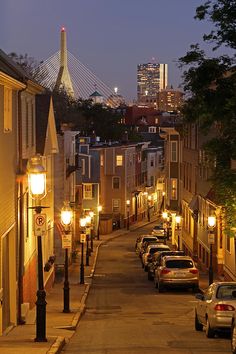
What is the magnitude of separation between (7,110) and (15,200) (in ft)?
9.04

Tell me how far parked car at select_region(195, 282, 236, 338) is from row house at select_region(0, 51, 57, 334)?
518 centimetres

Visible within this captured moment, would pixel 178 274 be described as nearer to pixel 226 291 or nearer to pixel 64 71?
pixel 226 291

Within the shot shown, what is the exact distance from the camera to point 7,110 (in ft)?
70.0

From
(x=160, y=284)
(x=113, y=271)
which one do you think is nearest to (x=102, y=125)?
(x=113, y=271)

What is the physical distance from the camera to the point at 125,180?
345ft

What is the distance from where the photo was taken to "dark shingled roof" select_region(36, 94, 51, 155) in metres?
32.2

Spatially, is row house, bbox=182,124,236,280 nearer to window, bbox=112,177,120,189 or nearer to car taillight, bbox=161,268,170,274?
car taillight, bbox=161,268,170,274

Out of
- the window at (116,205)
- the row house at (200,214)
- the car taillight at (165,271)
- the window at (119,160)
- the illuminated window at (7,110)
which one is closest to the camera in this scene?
the illuminated window at (7,110)

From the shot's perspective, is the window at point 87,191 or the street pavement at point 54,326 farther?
the window at point 87,191

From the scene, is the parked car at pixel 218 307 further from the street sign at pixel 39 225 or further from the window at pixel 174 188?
the window at pixel 174 188

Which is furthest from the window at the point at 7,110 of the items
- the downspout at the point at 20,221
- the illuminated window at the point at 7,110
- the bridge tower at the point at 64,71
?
the bridge tower at the point at 64,71

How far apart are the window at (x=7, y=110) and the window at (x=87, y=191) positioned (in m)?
68.6

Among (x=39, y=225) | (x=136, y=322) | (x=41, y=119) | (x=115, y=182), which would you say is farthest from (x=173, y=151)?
(x=39, y=225)

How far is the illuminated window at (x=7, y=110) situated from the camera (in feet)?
68.6
